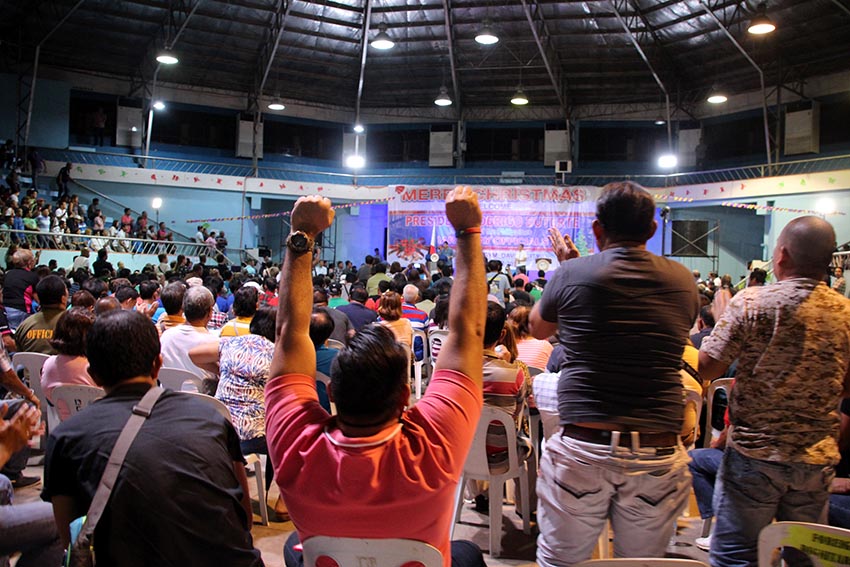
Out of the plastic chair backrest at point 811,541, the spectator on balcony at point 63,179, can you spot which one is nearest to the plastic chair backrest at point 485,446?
the plastic chair backrest at point 811,541

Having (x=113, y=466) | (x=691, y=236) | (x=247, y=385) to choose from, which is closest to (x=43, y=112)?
(x=691, y=236)

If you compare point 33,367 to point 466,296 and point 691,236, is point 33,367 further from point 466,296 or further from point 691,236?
point 691,236

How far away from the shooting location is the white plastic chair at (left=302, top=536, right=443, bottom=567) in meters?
1.47

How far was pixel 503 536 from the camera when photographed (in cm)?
356

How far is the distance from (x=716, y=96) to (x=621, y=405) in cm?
1657

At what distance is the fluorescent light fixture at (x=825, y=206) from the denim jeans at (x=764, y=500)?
50.3ft

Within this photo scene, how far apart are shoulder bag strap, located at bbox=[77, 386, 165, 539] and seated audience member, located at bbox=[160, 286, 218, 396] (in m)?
2.63

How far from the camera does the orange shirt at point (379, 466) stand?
56.3 inches

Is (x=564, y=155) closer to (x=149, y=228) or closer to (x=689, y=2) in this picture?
(x=689, y=2)

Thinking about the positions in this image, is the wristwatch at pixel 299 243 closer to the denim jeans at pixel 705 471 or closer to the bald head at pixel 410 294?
the denim jeans at pixel 705 471

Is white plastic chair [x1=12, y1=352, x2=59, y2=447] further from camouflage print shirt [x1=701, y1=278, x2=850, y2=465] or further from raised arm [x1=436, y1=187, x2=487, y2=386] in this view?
camouflage print shirt [x1=701, y1=278, x2=850, y2=465]

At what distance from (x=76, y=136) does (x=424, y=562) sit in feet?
67.9

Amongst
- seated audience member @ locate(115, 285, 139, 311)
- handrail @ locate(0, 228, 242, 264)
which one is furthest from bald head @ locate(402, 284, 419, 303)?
handrail @ locate(0, 228, 242, 264)

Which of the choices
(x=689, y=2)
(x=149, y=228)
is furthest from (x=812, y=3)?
(x=149, y=228)
